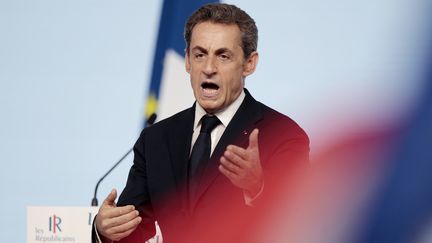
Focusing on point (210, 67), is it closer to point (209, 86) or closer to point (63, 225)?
point (209, 86)

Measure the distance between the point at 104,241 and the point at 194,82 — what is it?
0.50m

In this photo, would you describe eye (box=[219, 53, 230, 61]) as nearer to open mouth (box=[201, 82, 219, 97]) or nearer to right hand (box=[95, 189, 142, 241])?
open mouth (box=[201, 82, 219, 97])

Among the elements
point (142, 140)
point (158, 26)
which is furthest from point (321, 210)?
point (158, 26)

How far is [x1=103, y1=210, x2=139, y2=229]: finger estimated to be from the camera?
136cm

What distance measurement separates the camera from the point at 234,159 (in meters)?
1.22

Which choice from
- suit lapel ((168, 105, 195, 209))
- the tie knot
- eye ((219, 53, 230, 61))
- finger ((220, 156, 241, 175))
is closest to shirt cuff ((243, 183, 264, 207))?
finger ((220, 156, 241, 175))

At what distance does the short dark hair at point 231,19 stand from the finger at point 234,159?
508mm

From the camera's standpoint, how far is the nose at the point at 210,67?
1603 millimetres

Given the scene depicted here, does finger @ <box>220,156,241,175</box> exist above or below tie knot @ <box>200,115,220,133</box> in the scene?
below

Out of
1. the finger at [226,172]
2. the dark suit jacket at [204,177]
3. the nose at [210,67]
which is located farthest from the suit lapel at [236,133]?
the finger at [226,172]

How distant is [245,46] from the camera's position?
1652 millimetres

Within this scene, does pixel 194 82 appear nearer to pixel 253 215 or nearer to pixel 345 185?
pixel 253 215

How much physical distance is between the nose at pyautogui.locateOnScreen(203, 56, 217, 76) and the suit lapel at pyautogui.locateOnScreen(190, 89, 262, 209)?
133mm

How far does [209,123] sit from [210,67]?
0.16 metres
